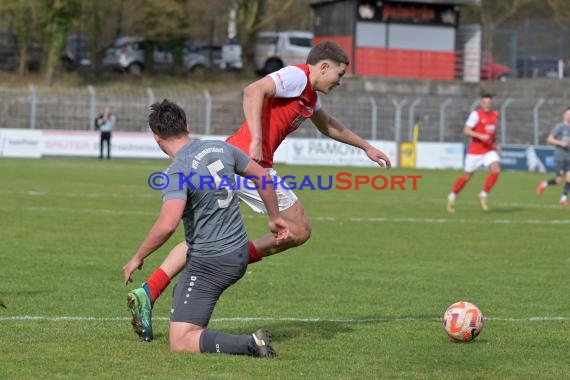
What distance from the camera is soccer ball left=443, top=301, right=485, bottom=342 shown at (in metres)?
8.34

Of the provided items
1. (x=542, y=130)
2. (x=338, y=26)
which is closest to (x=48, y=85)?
(x=338, y=26)

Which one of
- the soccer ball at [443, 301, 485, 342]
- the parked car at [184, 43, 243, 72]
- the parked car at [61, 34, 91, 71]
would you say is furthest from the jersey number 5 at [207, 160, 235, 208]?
the parked car at [184, 43, 243, 72]

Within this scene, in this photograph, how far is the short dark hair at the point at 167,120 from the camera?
745cm

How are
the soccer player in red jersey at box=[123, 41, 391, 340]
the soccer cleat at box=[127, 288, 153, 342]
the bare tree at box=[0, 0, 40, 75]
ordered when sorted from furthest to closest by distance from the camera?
1. the bare tree at box=[0, 0, 40, 75]
2. the soccer player in red jersey at box=[123, 41, 391, 340]
3. the soccer cleat at box=[127, 288, 153, 342]

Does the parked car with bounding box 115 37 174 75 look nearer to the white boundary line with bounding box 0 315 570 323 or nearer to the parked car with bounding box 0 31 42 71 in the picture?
the parked car with bounding box 0 31 42 71

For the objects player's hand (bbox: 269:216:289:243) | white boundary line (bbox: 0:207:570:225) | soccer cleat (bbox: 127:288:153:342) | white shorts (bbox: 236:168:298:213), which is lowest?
white boundary line (bbox: 0:207:570:225)

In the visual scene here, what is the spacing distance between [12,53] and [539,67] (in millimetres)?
25788

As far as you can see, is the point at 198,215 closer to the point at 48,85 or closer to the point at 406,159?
the point at 406,159

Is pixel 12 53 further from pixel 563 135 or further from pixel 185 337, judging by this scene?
pixel 185 337

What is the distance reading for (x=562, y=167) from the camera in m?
Result: 24.9

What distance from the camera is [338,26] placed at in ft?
184

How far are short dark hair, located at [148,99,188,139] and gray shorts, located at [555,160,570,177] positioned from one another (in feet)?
60.8

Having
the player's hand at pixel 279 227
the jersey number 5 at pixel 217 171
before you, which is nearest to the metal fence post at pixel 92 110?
the player's hand at pixel 279 227

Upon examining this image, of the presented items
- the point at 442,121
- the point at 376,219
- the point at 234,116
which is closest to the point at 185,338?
the point at 376,219
